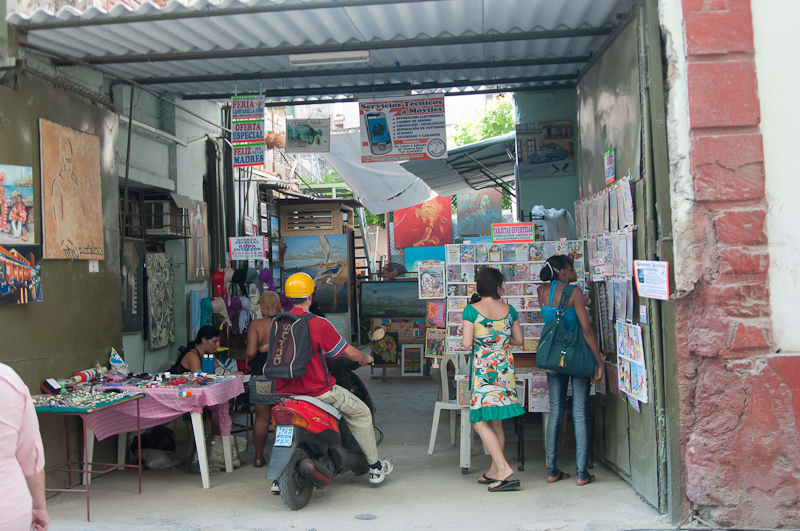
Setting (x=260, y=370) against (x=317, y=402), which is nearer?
(x=317, y=402)

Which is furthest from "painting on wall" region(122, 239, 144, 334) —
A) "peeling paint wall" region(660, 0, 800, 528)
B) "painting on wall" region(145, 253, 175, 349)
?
"peeling paint wall" region(660, 0, 800, 528)

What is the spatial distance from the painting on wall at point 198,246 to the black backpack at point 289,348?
15.5 feet

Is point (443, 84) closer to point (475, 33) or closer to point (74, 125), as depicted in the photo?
point (475, 33)

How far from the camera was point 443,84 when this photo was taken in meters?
7.80

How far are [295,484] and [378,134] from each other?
4.31 metres

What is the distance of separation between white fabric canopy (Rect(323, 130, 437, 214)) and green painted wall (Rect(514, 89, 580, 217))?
11.2 ft

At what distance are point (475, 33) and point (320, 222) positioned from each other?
960 centimetres

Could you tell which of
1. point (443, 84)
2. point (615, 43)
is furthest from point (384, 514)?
point (443, 84)

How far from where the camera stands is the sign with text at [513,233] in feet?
20.8

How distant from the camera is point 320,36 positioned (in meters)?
6.05

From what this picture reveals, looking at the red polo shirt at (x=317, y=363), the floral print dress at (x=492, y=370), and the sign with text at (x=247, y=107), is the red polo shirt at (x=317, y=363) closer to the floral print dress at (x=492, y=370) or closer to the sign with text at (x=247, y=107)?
the floral print dress at (x=492, y=370)

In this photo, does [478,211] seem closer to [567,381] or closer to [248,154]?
[248,154]

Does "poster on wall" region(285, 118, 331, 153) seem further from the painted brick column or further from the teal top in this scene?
the painted brick column

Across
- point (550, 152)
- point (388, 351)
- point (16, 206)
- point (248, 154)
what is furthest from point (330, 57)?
point (388, 351)
